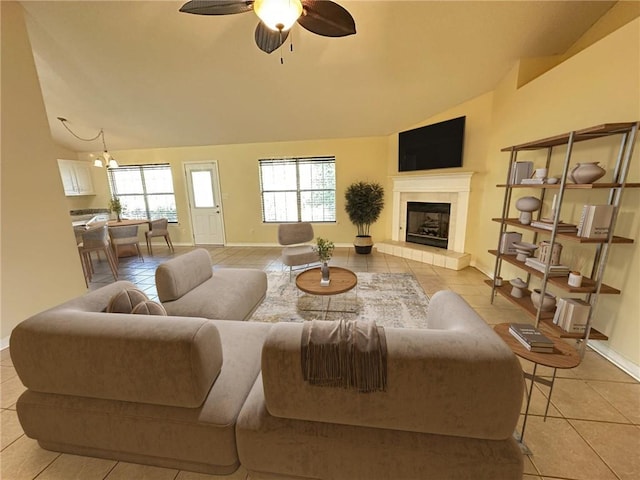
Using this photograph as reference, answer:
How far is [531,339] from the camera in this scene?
4.56ft

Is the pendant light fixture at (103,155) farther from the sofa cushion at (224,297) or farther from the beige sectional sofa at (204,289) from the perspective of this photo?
the sofa cushion at (224,297)

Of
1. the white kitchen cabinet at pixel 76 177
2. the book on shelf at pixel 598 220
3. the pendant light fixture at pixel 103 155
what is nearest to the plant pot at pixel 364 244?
the book on shelf at pixel 598 220

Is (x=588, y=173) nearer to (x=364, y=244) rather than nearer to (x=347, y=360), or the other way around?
(x=347, y=360)

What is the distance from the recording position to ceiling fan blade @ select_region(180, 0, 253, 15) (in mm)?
1654

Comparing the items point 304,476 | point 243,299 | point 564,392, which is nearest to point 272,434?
point 304,476

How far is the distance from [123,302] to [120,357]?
459 millimetres

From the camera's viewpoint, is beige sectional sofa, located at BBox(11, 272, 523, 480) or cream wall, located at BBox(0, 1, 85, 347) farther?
cream wall, located at BBox(0, 1, 85, 347)

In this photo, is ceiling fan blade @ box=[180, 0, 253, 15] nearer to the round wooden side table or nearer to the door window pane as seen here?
the round wooden side table

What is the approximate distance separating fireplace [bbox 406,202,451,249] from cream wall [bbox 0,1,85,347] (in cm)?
526

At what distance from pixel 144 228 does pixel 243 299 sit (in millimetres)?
5615

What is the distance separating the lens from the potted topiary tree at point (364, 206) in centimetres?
526

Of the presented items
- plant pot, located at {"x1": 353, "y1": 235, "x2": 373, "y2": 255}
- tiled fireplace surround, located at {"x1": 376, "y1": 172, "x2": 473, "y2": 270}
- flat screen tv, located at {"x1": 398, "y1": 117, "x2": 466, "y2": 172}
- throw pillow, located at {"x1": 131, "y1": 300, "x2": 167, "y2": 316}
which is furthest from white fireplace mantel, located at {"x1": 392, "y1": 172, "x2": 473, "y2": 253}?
throw pillow, located at {"x1": 131, "y1": 300, "x2": 167, "y2": 316}

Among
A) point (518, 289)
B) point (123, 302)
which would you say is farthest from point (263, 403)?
point (518, 289)

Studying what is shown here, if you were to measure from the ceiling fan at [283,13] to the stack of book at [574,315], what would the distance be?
2.72 metres
